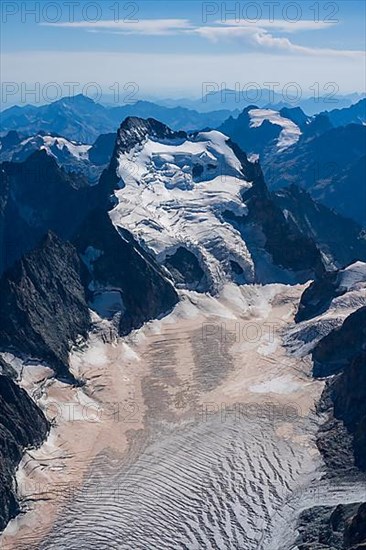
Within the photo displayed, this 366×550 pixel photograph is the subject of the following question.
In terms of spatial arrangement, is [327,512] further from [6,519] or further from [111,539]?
[6,519]

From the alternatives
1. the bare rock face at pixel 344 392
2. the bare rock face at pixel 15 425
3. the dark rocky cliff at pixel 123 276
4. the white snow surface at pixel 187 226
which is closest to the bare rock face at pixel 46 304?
the dark rocky cliff at pixel 123 276

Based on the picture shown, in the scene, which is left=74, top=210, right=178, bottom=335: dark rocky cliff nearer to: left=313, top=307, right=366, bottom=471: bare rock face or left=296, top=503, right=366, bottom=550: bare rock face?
left=313, top=307, right=366, bottom=471: bare rock face

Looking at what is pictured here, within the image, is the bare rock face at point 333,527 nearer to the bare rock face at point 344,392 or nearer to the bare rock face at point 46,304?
the bare rock face at point 344,392

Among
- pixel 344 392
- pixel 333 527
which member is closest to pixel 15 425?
pixel 333 527

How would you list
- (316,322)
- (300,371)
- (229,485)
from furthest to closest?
(316,322) → (300,371) → (229,485)

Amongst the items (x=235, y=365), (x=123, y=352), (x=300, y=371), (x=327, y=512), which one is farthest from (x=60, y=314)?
(x=327, y=512)
